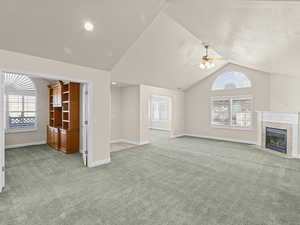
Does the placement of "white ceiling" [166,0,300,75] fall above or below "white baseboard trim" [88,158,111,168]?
above

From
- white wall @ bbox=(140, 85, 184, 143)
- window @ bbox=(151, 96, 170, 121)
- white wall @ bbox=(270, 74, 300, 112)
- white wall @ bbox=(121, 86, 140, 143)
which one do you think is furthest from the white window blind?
white wall @ bbox=(270, 74, 300, 112)

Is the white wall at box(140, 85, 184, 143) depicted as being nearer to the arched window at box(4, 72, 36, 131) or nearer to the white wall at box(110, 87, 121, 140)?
the white wall at box(110, 87, 121, 140)

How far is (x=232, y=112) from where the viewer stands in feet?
22.5

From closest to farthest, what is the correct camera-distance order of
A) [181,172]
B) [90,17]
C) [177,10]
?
[90,17] → [177,10] → [181,172]

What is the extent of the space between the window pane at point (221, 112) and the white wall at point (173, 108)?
169 centimetres

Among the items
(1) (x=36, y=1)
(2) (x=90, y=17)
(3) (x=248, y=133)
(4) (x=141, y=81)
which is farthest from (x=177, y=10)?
(3) (x=248, y=133)

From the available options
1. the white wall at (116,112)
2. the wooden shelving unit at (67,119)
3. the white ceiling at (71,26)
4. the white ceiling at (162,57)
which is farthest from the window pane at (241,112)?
the wooden shelving unit at (67,119)

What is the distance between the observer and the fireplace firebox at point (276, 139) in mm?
4887

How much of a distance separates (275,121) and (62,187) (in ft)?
21.7

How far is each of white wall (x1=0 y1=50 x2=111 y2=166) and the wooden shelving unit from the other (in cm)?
137

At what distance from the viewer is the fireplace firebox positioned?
4.89 m

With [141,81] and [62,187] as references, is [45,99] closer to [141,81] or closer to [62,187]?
[141,81]

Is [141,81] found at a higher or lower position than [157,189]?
higher

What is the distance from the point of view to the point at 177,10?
3.06 m
